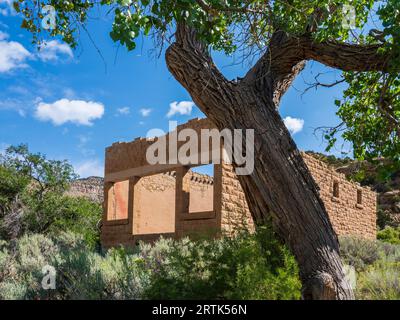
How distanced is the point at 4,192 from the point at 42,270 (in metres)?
9.60

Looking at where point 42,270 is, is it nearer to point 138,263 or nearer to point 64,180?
point 138,263

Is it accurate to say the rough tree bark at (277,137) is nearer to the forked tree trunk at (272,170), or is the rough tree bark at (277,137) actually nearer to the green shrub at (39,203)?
the forked tree trunk at (272,170)

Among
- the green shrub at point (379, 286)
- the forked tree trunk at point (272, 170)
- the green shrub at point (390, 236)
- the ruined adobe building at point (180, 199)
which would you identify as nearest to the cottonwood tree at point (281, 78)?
the forked tree trunk at point (272, 170)

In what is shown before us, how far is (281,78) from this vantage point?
6.62 metres

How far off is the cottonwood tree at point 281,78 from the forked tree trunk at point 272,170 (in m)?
0.01

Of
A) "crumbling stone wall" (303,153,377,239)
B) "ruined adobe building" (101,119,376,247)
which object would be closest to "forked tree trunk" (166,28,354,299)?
"ruined adobe building" (101,119,376,247)

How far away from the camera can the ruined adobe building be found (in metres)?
10.5

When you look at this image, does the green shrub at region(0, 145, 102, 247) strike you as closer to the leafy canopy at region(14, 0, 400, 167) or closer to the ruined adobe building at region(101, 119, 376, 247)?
the ruined adobe building at region(101, 119, 376, 247)

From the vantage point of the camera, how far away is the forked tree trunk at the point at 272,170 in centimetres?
514

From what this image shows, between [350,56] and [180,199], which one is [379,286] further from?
[180,199]

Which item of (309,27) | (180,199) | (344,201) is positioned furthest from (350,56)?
(344,201)

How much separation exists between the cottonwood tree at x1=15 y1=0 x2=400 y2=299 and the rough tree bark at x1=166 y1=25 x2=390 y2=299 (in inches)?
0.5

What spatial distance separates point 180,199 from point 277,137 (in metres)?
6.30
